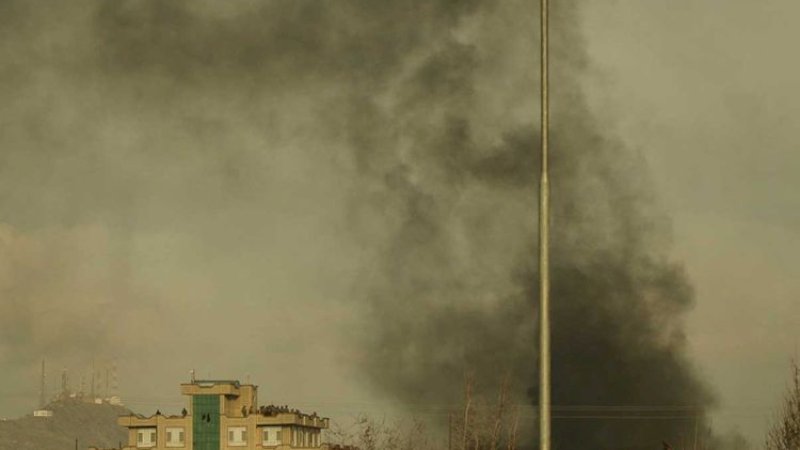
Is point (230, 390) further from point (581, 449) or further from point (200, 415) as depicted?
point (581, 449)

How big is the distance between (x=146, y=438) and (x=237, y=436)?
9.90 meters

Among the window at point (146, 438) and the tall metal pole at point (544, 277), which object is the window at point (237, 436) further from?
the tall metal pole at point (544, 277)

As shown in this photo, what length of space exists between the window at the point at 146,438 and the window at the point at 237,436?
321 inches

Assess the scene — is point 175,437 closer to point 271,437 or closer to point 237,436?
point 237,436

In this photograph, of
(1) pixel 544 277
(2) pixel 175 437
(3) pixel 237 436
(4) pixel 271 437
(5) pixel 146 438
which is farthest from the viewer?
(5) pixel 146 438

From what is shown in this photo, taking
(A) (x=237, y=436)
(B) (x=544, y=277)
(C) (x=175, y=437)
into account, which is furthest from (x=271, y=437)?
(B) (x=544, y=277)

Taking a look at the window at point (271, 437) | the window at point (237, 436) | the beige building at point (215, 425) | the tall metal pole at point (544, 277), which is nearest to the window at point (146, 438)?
the beige building at point (215, 425)

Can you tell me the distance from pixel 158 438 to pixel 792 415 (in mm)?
84724

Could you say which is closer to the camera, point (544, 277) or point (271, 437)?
point (544, 277)

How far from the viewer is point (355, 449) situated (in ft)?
369

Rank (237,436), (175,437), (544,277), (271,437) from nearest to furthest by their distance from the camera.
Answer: (544,277) < (237,436) < (271,437) < (175,437)

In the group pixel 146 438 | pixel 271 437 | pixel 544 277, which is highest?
pixel 271 437

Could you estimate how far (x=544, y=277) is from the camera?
91.7 feet

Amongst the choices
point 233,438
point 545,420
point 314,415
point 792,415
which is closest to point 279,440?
point 233,438
